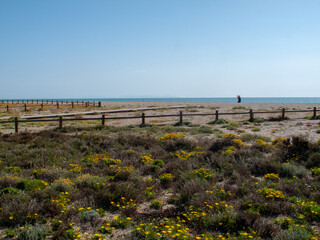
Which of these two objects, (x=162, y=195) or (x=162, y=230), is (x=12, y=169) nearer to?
(x=162, y=195)

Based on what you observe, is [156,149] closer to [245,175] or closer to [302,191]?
[245,175]

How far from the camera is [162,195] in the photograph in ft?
22.6

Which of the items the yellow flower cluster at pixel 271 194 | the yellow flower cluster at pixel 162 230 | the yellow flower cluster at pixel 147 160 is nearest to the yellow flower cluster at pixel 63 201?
the yellow flower cluster at pixel 162 230

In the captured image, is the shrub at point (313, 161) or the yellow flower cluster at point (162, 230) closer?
the yellow flower cluster at point (162, 230)

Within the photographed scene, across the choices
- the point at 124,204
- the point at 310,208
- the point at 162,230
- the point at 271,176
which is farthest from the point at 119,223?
the point at 271,176

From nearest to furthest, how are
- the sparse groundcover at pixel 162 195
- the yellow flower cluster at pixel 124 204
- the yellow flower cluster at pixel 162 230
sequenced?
the yellow flower cluster at pixel 162 230 < the sparse groundcover at pixel 162 195 < the yellow flower cluster at pixel 124 204

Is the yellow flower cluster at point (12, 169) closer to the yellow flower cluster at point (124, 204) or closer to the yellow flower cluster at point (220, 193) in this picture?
the yellow flower cluster at point (124, 204)

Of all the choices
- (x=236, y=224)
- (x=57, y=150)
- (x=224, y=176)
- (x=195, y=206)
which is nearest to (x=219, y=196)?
(x=195, y=206)

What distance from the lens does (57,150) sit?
10883mm

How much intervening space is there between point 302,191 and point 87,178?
231 inches

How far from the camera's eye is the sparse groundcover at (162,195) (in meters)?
4.90

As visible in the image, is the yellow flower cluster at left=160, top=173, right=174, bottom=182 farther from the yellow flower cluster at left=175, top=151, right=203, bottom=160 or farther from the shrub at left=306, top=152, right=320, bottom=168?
the shrub at left=306, top=152, right=320, bottom=168

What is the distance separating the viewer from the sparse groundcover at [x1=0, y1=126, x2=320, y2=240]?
4898 mm

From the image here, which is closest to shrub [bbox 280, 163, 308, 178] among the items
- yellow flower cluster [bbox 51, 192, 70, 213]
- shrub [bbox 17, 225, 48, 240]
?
yellow flower cluster [bbox 51, 192, 70, 213]
